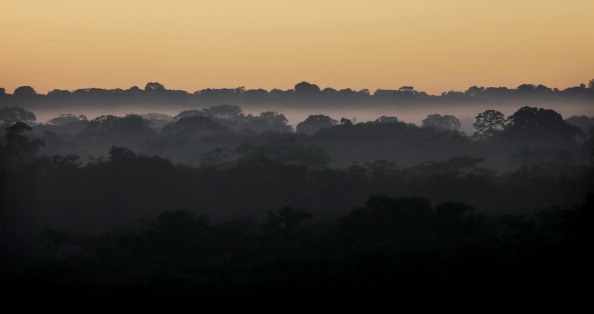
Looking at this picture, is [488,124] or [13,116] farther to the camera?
[13,116]

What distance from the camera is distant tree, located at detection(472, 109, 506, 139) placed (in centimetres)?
12369

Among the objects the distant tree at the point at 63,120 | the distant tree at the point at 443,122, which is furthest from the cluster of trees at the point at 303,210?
the distant tree at the point at 63,120

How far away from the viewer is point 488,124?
126 metres

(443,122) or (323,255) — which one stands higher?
(443,122)

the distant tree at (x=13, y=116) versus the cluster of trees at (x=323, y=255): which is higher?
the distant tree at (x=13, y=116)

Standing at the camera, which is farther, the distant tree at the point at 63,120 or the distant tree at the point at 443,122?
the distant tree at the point at 63,120

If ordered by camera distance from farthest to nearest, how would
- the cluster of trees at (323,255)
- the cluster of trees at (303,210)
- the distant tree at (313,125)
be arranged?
the distant tree at (313,125) < the cluster of trees at (303,210) < the cluster of trees at (323,255)

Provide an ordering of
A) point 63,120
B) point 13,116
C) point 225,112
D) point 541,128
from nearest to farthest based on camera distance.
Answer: point 541,128
point 13,116
point 63,120
point 225,112

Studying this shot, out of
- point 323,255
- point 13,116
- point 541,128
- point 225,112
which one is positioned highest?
point 225,112

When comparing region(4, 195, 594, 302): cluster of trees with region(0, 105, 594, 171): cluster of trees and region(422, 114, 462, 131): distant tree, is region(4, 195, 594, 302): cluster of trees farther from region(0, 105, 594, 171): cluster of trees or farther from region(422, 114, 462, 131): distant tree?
region(422, 114, 462, 131): distant tree

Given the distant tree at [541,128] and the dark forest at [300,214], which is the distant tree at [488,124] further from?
the distant tree at [541,128]

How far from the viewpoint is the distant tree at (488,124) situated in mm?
123688

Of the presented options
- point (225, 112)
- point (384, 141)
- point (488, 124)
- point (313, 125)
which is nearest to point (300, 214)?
point (384, 141)

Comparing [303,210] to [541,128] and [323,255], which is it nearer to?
[323,255]
